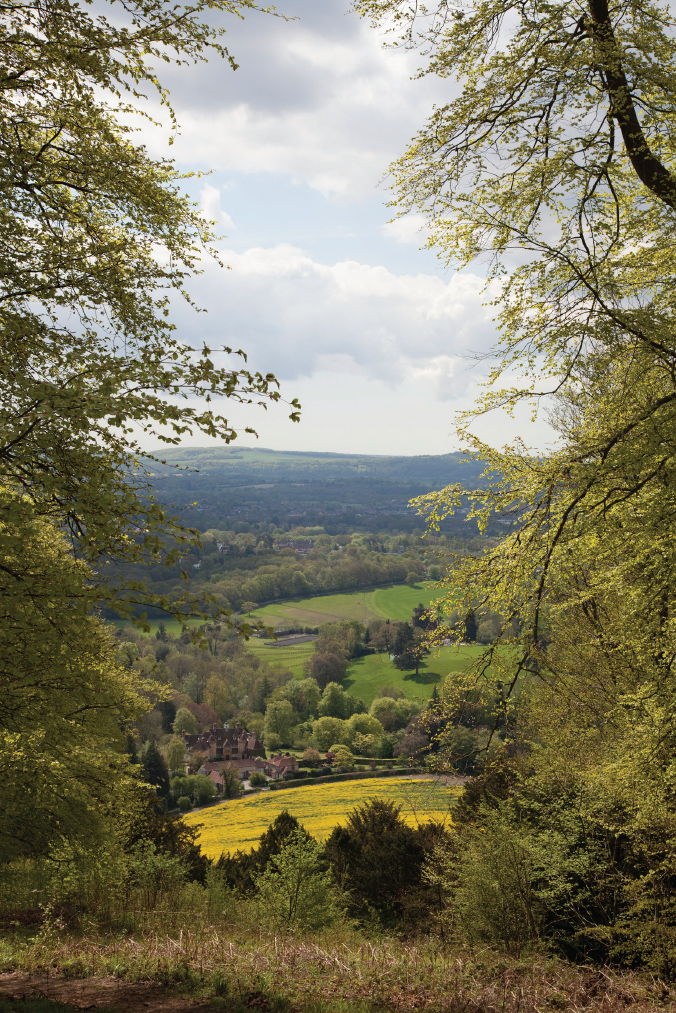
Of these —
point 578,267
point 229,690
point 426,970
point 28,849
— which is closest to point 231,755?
point 229,690

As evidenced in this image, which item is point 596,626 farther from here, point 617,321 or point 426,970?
point 617,321

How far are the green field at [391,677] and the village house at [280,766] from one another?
19.1 metres

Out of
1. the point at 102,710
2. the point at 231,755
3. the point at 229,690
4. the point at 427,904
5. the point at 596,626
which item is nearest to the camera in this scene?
the point at 102,710

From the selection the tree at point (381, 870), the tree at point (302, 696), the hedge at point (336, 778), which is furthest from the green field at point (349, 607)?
the tree at point (381, 870)

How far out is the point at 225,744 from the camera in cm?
7462

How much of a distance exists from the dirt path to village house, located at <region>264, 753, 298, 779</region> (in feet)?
196

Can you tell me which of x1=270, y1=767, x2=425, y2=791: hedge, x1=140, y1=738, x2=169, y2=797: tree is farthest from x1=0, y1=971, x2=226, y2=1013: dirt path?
x1=270, y1=767, x2=425, y2=791: hedge

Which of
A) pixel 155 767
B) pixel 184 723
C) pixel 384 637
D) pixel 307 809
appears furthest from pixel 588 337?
pixel 384 637

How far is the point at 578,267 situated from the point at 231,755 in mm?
78019

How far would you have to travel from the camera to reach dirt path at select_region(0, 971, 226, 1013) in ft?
20.7

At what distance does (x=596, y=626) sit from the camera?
14133 millimetres

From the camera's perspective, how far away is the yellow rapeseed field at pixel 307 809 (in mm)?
33438

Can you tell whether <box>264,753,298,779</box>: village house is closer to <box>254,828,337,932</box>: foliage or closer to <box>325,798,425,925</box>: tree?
<box>325,798,425,925</box>: tree

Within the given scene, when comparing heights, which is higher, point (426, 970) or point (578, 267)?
point (578, 267)
